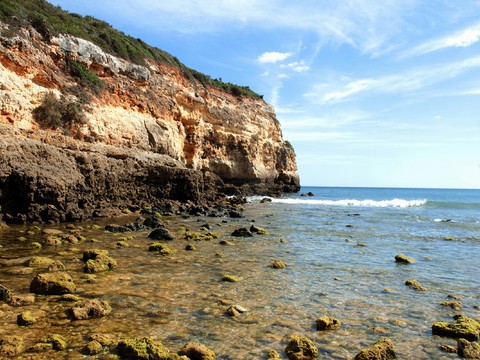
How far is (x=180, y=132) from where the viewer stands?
3950 cm

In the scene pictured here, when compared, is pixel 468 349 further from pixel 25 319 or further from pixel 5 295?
pixel 5 295

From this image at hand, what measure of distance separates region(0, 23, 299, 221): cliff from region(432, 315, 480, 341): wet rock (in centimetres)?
1736

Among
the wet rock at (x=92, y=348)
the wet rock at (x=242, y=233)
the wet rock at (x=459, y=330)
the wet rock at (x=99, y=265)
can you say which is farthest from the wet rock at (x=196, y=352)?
the wet rock at (x=242, y=233)

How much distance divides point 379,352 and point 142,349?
140 inches

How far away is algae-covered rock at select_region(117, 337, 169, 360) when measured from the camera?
538 centimetres

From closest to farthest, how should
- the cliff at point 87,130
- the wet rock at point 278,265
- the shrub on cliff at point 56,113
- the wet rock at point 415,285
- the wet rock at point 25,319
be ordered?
the wet rock at point 25,319, the wet rock at point 415,285, the wet rock at point 278,265, the cliff at point 87,130, the shrub on cliff at point 56,113

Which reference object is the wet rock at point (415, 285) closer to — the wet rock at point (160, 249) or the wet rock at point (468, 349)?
the wet rock at point (468, 349)

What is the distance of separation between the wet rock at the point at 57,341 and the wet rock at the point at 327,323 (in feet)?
14.0

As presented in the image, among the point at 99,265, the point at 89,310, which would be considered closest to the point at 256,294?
the point at 89,310

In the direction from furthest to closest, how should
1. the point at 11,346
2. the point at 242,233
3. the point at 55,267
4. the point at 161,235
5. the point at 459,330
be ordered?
the point at 242,233, the point at 161,235, the point at 55,267, the point at 459,330, the point at 11,346

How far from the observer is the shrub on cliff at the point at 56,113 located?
22.3 m

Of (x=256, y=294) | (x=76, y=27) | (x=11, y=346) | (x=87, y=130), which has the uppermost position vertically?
(x=76, y=27)

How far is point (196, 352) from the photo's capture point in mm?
5477

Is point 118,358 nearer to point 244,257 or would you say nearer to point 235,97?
point 244,257
